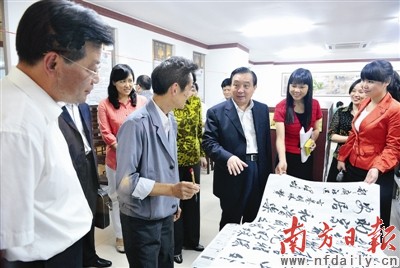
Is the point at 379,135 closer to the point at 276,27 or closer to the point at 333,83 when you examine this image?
the point at 276,27

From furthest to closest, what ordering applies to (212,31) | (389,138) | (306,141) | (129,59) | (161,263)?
(212,31)
(129,59)
(306,141)
(389,138)
(161,263)

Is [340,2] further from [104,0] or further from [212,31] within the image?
[104,0]

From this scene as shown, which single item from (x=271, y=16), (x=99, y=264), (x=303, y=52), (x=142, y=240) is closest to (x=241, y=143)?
(x=142, y=240)

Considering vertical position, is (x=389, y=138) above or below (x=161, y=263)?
above

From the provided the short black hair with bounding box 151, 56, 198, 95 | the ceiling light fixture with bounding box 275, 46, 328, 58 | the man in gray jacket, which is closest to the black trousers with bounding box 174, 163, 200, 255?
the man in gray jacket

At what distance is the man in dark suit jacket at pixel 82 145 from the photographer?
1354 millimetres

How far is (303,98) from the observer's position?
190cm

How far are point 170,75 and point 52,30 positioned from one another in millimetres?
573

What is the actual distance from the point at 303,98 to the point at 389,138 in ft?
1.87

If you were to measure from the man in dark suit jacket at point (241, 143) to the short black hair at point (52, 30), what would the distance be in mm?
1116

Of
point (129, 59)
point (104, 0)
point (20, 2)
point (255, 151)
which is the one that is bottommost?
point (255, 151)

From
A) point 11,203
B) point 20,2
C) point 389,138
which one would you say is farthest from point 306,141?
point 20,2

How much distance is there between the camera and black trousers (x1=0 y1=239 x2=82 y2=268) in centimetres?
65

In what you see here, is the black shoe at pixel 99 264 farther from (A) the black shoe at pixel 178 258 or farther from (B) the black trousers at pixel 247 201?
(B) the black trousers at pixel 247 201
